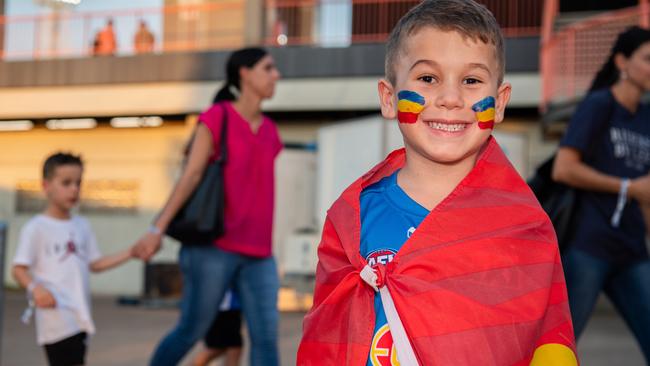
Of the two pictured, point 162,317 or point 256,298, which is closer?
point 256,298

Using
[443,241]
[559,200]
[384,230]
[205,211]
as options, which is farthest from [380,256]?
[205,211]

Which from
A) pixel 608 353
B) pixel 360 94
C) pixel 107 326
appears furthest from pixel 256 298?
pixel 360 94

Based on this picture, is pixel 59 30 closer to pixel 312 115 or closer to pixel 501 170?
pixel 312 115

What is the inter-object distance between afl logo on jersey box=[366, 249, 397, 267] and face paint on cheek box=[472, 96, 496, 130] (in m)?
0.37

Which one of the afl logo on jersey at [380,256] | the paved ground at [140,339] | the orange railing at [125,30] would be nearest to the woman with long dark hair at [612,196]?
the afl logo on jersey at [380,256]

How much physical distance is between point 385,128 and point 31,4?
34.1 feet

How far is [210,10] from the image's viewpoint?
19.0 m

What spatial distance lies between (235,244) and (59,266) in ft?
2.93

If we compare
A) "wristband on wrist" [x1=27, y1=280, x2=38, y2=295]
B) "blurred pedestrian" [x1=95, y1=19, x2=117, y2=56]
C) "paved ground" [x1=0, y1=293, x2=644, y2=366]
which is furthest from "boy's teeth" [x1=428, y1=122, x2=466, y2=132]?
"blurred pedestrian" [x1=95, y1=19, x2=117, y2=56]

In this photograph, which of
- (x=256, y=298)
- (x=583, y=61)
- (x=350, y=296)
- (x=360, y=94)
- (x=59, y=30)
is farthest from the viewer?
(x=59, y=30)

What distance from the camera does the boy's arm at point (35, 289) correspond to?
444 centimetres

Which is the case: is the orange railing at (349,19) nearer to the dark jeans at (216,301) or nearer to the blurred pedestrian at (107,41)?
the blurred pedestrian at (107,41)

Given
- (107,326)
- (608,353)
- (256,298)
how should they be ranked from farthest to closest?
(107,326)
(608,353)
(256,298)

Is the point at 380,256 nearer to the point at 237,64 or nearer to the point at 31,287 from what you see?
the point at 31,287
